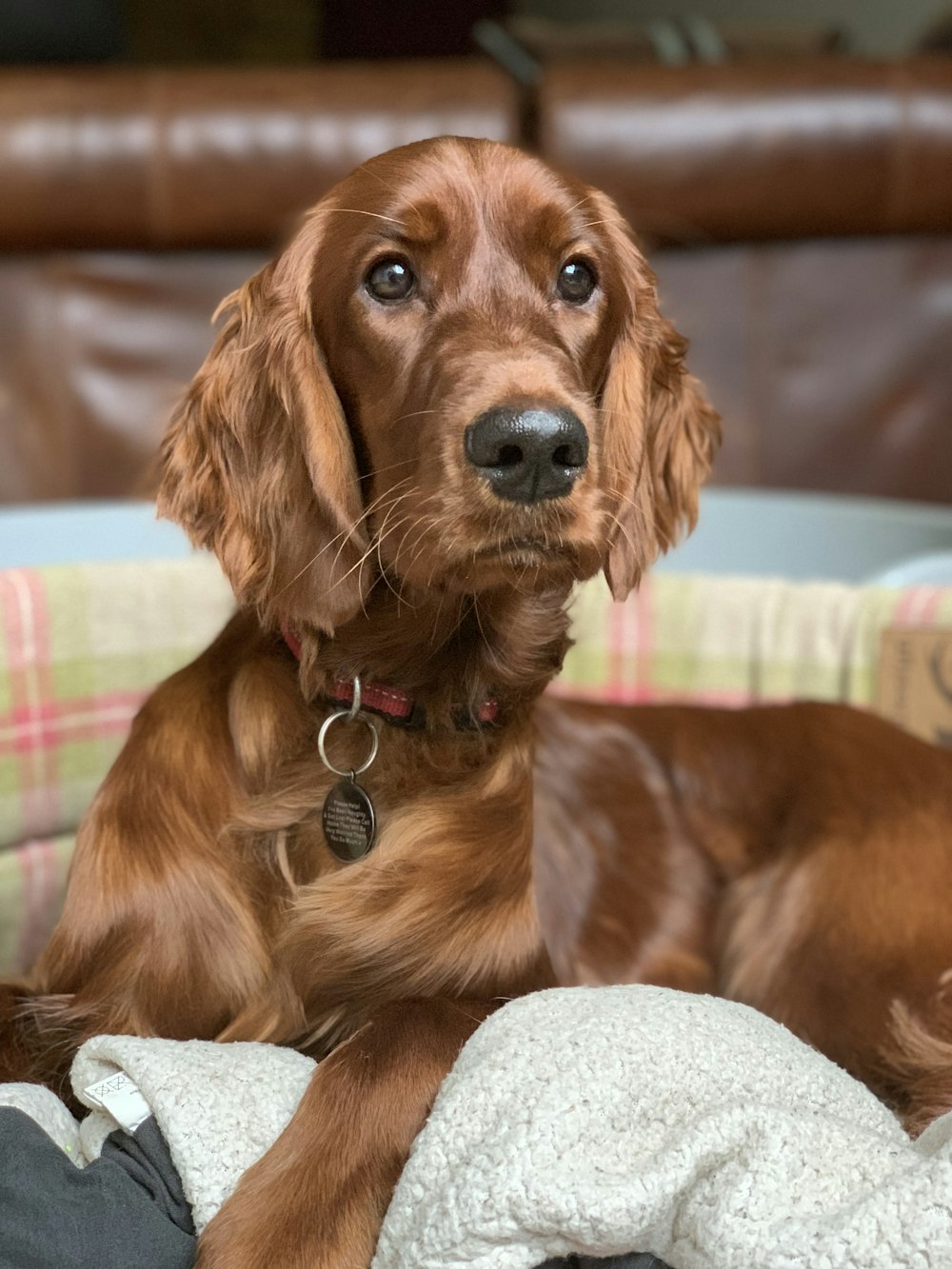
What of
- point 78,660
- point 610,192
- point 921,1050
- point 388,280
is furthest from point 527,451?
point 610,192

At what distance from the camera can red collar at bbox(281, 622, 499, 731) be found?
58.3 inches

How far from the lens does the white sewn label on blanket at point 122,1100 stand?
1325 mm

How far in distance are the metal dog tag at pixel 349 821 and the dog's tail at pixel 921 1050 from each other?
0.69 m

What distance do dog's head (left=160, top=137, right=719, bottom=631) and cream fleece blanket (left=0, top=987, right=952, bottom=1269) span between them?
43 centimetres

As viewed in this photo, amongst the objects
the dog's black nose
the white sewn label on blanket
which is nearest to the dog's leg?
the white sewn label on blanket

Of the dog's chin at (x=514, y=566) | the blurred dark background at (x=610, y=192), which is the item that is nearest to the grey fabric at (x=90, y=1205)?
the dog's chin at (x=514, y=566)

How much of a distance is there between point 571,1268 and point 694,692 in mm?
A: 1449

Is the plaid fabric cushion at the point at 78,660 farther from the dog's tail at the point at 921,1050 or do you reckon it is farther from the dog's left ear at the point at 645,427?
the dog's tail at the point at 921,1050

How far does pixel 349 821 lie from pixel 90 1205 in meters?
0.44

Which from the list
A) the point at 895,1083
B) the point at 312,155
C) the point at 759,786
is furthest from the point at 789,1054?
the point at 312,155

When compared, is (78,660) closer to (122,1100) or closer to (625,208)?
(122,1100)

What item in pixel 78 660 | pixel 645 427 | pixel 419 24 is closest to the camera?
pixel 645 427

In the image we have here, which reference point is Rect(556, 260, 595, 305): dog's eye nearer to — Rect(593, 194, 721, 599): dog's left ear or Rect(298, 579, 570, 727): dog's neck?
Rect(593, 194, 721, 599): dog's left ear

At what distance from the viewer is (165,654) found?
92.7 inches
